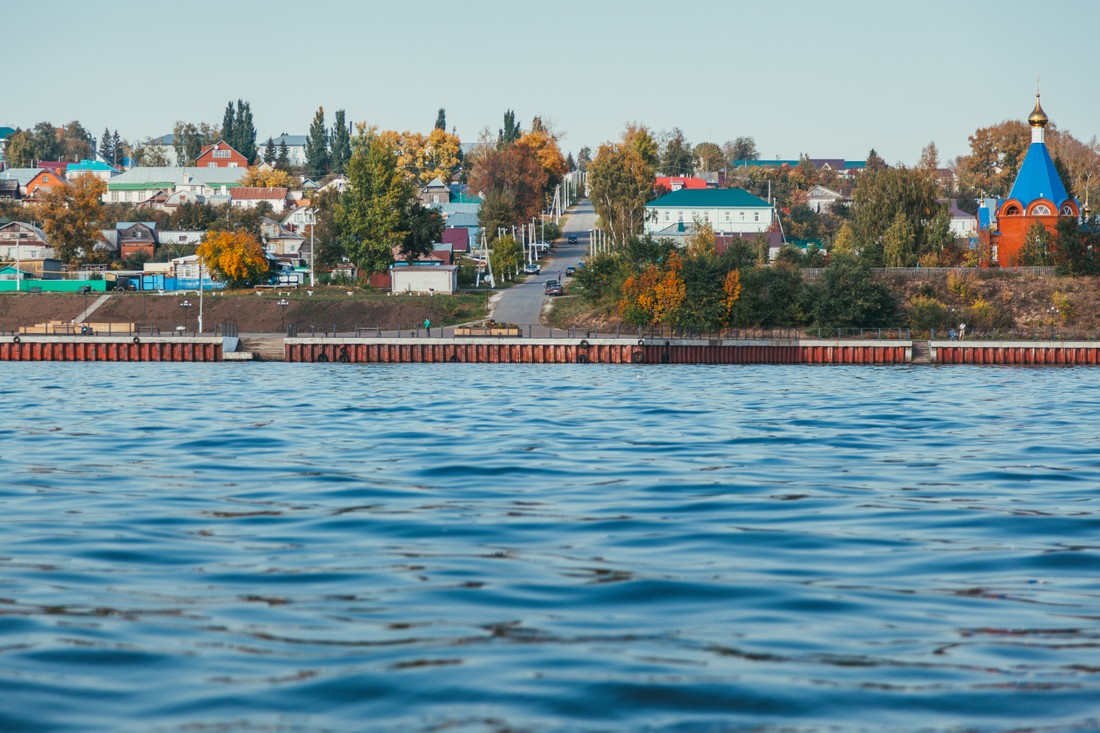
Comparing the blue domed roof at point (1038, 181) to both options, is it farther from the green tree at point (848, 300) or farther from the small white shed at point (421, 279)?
the small white shed at point (421, 279)

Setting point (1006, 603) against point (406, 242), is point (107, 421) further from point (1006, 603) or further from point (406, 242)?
point (406, 242)

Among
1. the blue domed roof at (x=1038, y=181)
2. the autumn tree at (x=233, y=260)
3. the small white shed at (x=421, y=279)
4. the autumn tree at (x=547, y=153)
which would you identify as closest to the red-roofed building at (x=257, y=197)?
the autumn tree at (x=547, y=153)

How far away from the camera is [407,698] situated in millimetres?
10539

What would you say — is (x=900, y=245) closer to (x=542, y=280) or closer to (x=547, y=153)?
(x=542, y=280)

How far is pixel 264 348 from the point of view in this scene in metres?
78.3

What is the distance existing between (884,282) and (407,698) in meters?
87.4

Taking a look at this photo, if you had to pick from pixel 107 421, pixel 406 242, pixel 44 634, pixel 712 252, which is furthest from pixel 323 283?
pixel 44 634

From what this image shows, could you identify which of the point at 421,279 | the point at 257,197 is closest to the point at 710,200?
the point at 421,279

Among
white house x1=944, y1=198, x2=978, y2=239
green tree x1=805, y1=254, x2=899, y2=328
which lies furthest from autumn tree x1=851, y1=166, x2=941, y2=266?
white house x1=944, y1=198, x2=978, y2=239

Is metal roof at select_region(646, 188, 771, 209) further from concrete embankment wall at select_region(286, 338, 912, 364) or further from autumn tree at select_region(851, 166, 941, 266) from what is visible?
concrete embankment wall at select_region(286, 338, 912, 364)

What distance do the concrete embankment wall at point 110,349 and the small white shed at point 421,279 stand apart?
27883mm

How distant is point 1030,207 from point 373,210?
5295 cm

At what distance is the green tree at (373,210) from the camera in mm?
106500

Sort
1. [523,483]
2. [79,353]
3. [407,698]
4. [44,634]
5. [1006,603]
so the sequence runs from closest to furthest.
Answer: [407,698]
[44,634]
[1006,603]
[523,483]
[79,353]
